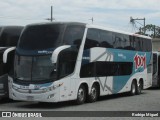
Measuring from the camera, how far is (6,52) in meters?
19.7

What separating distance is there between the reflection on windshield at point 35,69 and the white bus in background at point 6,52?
95cm

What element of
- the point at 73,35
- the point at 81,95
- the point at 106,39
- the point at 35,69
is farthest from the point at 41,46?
the point at 106,39

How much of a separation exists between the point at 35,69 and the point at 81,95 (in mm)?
2766

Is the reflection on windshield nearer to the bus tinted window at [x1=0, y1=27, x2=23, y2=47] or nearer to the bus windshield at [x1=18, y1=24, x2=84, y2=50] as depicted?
the bus windshield at [x1=18, y1=24, x2=84, y2=50]

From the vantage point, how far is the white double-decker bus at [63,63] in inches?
711

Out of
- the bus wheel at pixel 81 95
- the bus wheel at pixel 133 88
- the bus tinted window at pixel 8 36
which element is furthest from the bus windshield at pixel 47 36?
the bus wheel at pixel 133 88

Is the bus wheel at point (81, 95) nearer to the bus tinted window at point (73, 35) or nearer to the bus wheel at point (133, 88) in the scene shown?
the bus tinted window at point (73, 35)

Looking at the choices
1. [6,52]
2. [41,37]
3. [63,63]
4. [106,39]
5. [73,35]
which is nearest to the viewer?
[63,63]

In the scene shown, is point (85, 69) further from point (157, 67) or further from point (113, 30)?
point (157, 67)

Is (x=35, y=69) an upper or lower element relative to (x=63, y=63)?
lower

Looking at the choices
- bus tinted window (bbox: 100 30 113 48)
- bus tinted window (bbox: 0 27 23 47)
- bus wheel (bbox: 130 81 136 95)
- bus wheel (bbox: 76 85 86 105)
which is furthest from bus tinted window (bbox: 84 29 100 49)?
bus wheel (bbox: 130 81 136 95)

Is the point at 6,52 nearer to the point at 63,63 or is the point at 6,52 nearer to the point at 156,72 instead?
the point at 63,63

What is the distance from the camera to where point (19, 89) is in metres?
18.5

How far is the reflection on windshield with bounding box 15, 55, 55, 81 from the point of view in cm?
1809
